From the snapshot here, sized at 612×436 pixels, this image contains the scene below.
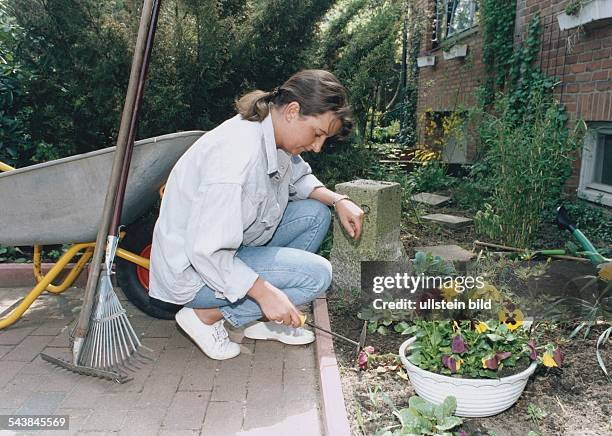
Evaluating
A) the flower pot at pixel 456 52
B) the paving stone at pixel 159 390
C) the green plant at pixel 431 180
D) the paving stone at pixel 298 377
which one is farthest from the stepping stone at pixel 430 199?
the paving stone at pixel 159 390

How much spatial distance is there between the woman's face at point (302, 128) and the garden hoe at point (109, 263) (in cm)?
67

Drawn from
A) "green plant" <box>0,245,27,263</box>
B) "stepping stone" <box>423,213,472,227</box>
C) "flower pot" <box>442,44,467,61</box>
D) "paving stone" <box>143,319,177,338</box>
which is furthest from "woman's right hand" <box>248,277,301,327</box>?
"flower pot" <box>442,44,467,61</box>

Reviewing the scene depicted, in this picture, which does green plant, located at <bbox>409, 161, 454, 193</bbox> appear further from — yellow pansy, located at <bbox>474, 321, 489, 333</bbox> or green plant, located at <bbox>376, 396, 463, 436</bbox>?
green plant, located at <bbox>376, 396, 463, 436</bbox>

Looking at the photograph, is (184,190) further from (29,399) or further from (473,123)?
(473,123)

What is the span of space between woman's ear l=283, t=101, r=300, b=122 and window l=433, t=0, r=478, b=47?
5.26 metres

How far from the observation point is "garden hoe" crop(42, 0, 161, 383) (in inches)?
92.3

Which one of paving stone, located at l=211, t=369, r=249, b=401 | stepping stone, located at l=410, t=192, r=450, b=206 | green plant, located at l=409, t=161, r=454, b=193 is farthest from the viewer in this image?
green plant, located at l=409, t=161, r=454, b=193

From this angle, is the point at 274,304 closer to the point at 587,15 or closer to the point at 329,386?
the point at 329,386

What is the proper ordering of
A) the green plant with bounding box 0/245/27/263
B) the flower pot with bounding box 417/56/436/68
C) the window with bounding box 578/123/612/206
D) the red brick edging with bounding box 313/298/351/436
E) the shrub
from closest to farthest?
the red brick edging with bounding box 313/298/351/436 < the shrub < the green plant with bounding box 0/245/27/263 < the window with bounding box 578/123/612/206 < the flower pot with bounding box 417/56/436/68

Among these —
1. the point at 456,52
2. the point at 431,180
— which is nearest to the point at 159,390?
the point at 431,180

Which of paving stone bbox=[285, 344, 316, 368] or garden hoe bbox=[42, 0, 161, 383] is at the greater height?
garden hoe bbox=[42, 0, 161, 383]

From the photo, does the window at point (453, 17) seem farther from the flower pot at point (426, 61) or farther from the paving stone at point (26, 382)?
the paving stone at point (26, 382)

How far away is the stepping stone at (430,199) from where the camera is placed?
5258 mm

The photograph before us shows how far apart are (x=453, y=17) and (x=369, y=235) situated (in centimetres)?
570
